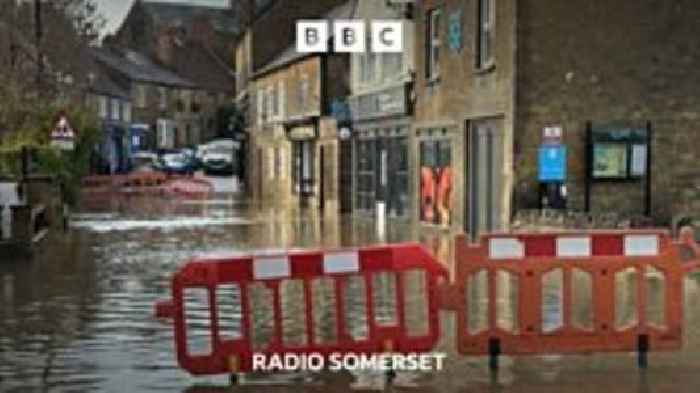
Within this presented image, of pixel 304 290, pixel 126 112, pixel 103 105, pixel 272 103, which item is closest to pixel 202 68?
pixel 126 112

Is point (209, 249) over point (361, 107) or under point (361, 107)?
under

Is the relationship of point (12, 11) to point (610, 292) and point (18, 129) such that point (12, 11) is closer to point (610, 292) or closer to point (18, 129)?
point (18, 129)

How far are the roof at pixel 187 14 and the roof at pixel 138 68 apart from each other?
8.44 metres

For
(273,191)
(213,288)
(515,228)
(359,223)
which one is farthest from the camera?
(273,191)

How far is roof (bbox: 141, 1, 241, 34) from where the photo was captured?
132375 mm

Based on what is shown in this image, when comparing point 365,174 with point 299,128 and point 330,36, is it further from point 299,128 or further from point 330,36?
point 299,128

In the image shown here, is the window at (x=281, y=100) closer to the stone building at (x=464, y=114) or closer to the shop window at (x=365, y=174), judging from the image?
the shop window at (x=365, y=174)

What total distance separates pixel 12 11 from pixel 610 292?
39.9m

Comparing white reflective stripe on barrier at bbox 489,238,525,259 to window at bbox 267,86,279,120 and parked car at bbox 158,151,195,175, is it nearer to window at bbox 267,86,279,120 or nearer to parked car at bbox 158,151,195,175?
window at bbox 267,86,279,120

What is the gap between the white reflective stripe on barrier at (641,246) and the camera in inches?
434

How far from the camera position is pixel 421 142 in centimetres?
3391

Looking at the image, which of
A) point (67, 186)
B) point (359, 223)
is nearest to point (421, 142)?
point (359, 223)

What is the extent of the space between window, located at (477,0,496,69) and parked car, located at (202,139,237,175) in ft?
210

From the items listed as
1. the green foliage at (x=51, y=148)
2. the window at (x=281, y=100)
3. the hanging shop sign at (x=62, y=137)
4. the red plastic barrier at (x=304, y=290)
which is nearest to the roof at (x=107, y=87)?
the window at (x=281, y=100)
